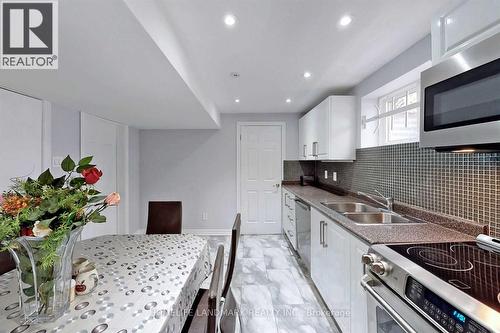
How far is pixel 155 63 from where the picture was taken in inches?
57.5

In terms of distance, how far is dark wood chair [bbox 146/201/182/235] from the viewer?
238cm

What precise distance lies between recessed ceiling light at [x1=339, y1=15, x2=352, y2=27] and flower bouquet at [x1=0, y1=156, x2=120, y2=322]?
5.55 feet

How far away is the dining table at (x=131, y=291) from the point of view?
883 mm

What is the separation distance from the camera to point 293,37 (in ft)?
5.65

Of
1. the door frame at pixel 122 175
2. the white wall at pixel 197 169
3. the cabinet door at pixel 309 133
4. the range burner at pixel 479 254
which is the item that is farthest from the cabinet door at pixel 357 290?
the door frame at pixel 122 175

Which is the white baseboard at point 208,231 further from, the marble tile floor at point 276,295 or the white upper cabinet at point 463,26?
the white upper cabinet at point 463,26

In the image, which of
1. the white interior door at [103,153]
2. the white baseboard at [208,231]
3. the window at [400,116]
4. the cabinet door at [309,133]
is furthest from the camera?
the white baseboard at [208,231]

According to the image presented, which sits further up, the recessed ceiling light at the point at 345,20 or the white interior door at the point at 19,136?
the recessed ceiling light at the point at 345,20

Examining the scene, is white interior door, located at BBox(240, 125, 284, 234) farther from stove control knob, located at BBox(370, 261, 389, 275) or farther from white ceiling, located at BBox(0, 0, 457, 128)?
stove control knob, located at BBox(370, 261, 389, 275)

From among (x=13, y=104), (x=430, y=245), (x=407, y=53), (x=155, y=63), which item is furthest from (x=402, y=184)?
(x=13, y=104)

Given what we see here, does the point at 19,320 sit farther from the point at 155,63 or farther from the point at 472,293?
the point at 472,293

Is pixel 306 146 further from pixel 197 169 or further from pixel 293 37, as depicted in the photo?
pixel 293 37

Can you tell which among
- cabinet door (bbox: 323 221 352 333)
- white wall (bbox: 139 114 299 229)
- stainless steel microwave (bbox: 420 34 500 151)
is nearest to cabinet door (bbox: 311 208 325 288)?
cabinet door (bbox: 323 221 352 333)

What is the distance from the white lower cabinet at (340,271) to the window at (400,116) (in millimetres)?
1085
